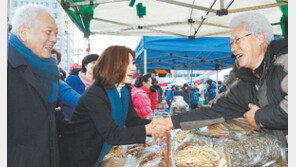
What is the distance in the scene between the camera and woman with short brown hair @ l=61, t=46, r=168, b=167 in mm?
1246

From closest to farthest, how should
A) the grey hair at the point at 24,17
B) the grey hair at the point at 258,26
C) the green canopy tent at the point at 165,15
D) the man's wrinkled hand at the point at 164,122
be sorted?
1. the grey hair at the point at 24,17
2. the grey hair at the point at 258,26
3. the man's wrinkled hand at the point at 164,122
4. the green canopy tent at the point at 165,15

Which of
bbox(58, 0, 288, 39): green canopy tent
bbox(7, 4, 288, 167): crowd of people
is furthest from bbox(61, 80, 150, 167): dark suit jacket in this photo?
bbox(58, 0, 288, 39): green canopy tent

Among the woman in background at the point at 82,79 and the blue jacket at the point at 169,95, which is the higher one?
the woman in background at the point at 82,79

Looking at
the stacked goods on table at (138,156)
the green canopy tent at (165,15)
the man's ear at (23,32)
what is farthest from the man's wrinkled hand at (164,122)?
the green canopy tent at (165,15)

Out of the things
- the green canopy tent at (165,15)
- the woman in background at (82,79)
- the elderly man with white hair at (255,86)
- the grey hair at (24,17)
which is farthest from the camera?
the green canopy tent at (165,15)

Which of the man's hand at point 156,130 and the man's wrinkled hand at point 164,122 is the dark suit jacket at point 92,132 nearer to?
the man's hand at point 156,130

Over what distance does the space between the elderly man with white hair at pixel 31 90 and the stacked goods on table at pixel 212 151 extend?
436mm

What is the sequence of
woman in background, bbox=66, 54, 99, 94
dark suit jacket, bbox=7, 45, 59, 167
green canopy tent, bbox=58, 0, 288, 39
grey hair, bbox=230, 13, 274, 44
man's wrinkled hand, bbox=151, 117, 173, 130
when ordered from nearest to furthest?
dark suit jacket, bbox=7, 45, 59, 167
grey hair, bbox=230, 13, 274, 44
man's wrinkled hand, bbox=151, 117, 173, 130
woman in background, bbox=66, 54, 99, 94
green canopy tent, bbox=58, 0, 288, 39

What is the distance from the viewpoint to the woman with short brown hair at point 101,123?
1246mm

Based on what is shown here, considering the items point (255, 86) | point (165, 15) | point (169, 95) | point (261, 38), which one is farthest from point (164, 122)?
point (169, 95)

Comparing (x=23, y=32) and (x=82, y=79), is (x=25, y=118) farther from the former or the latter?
(x=82, y=79)

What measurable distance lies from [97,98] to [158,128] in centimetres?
52

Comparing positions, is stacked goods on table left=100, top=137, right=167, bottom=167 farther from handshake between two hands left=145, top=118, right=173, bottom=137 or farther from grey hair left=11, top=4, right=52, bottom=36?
grey hair left=11, top=4, right=52, bottom=36

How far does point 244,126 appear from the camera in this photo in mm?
1366
